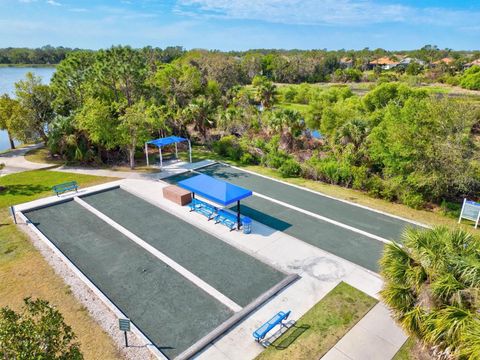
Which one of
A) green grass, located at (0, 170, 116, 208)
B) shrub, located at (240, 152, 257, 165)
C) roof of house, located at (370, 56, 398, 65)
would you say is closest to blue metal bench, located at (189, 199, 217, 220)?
green grass, located at (0, 170, 116, 208)

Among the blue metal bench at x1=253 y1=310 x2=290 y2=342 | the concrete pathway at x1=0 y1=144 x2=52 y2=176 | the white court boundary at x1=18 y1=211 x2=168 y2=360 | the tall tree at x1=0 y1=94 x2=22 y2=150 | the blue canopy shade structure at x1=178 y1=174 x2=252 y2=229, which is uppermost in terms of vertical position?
the tall tree at x1=0 y1=94 x2=22 y2=150

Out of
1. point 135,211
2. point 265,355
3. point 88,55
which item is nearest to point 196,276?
point 265,355

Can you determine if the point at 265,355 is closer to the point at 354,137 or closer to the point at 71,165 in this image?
the point at 354,137

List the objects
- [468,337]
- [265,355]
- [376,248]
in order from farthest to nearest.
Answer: [376,248] < [265,355] < [468,337]

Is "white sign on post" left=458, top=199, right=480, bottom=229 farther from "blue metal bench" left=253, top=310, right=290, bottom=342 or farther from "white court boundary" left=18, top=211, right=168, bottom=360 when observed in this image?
"white court boundary" left=18, top=211, right=168, bottom=360

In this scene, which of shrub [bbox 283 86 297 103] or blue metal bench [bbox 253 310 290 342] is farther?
shrub [bbox 283 86 297 103]
